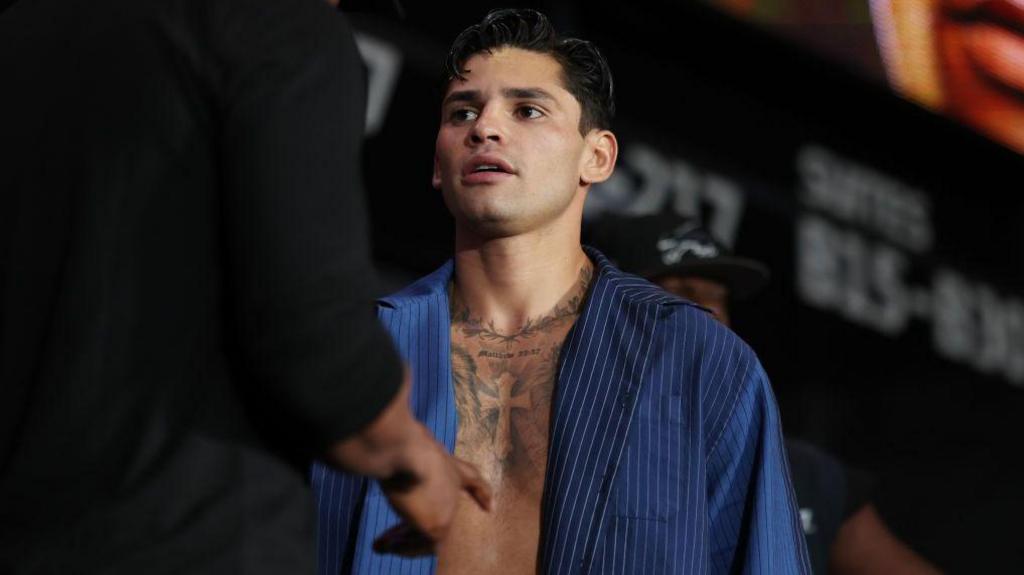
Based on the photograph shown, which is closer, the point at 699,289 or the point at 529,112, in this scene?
the point at 529,112

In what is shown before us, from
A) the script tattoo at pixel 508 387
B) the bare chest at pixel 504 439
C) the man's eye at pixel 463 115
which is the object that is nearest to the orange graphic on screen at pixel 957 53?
the man's eye at pixel 463 115

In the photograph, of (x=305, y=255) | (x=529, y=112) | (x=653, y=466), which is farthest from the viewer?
(x=529, y=112)

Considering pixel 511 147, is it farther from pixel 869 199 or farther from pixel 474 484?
pixel 869 199

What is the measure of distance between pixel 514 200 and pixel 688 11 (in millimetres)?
3410

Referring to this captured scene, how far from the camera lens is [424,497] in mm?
1510

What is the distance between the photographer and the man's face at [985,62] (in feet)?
21.6

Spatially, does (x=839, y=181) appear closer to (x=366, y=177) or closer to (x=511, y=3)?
(x=511, y=3)

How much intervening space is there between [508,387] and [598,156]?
0.60 meters

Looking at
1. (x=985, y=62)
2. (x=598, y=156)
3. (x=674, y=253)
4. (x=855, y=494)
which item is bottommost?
(x=855, y=494)

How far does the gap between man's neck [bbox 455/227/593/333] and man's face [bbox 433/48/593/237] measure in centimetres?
4

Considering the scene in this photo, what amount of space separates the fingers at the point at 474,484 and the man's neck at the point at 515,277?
1.29m

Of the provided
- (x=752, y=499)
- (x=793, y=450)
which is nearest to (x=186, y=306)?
(x=752, y=499)

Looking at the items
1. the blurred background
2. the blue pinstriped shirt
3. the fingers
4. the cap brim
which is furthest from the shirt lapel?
the blurred background

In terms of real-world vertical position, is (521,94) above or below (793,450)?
above
